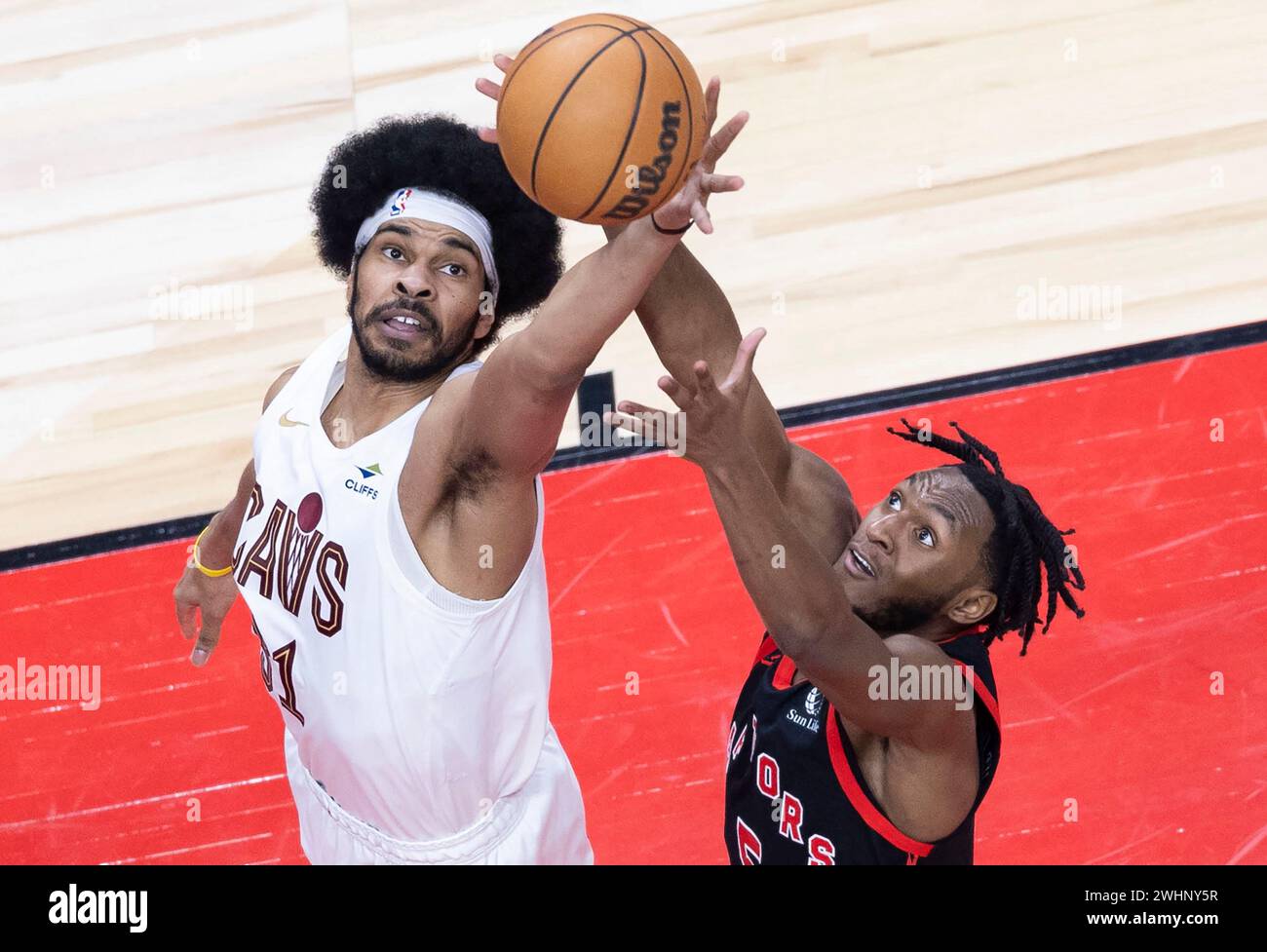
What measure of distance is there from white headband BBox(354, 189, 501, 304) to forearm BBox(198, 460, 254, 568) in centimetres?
78

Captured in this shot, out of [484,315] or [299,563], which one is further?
[484,315]

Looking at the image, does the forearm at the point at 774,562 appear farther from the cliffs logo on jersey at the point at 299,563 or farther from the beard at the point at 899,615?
the cliffs logo on jersey at the point at 299,563

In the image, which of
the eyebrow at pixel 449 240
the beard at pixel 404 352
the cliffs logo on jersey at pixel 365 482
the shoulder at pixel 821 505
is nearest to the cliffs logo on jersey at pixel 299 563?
the cliffs logo on jersey at pixel 365 482

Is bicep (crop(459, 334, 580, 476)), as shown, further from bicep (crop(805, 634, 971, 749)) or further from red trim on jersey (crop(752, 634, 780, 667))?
red trim on jersey (crop(752, 634, 780, 667))

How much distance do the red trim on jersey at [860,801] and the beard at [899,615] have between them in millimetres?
229

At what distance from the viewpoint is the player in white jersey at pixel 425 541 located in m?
2.94

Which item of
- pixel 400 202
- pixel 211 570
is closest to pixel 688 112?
pixel 400 202

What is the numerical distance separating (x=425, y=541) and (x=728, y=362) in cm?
86

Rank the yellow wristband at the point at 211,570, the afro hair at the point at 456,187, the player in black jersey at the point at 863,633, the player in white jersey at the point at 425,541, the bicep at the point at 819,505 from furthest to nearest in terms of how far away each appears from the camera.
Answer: the yellow wristband at the point at 211,570 → the afro hair at the point at 456,187 → the bicep at the point at 819,505 → the player in black jersey at the point at 863,633 → the player in white jersey at the point at 425,541

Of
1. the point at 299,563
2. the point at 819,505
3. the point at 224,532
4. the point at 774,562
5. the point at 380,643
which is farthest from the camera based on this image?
the point at 224,532

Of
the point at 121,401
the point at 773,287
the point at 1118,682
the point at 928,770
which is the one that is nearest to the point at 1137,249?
the point at 773,287

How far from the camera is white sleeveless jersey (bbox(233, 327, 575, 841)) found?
3.15 m

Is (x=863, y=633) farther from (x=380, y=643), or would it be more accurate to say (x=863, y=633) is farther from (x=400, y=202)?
(x=400, y=202)

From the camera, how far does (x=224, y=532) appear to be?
4.10 m
